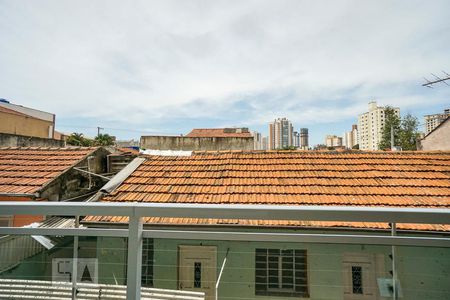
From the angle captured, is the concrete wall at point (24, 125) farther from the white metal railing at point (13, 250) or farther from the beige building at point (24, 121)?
the white metal railing at point (13, 250)

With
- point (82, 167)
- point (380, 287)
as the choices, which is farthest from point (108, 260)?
point (82, 167)

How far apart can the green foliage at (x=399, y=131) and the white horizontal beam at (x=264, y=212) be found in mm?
36007

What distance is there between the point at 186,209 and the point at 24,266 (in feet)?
4.27

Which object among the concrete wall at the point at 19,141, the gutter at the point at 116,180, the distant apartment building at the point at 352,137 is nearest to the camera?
the gutter at the point at 116,180

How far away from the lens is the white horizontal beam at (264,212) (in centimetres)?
102

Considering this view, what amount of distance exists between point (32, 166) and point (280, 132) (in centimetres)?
8498

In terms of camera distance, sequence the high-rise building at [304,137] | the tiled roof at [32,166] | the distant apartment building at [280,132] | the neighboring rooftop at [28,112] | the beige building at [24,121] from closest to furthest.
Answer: the tiled roof at [32,166]
the beige building at [24,121]
the neighboring rooftop at [28,112]
the distant apartment building at [280,132]
the high-rise building at [304,137]

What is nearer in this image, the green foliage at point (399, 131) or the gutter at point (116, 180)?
the gutter at point (116, 180)

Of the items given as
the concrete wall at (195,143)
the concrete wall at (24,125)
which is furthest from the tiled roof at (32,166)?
the concrete wall at (24,125)

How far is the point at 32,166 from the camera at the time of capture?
26.9 ft

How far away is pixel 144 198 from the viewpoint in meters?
6.07

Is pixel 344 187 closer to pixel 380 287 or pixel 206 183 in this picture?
pixel 206 183

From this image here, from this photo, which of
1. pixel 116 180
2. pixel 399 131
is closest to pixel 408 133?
pixel 399 131

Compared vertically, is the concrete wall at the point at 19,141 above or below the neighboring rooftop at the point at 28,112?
below
